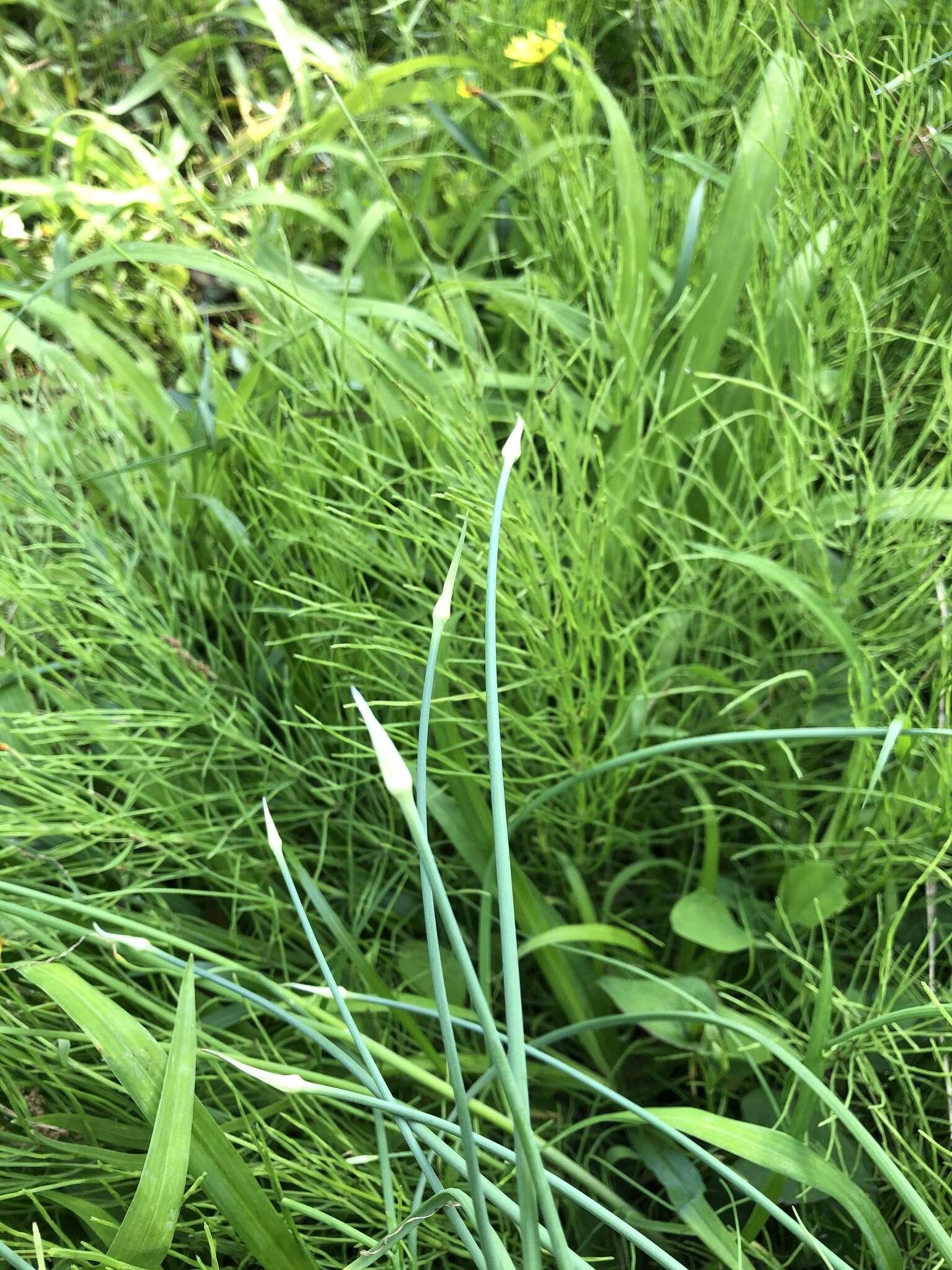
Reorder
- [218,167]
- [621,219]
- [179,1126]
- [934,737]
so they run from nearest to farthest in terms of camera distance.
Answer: [179,1126]
[934,737]
[621,219]
[218,167]

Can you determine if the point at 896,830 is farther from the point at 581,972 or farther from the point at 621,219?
the point at 621,219

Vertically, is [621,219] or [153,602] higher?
[621,219]

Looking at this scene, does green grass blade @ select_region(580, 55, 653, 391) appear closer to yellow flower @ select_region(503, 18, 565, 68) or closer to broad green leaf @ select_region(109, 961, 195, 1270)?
yellow flower @ select_region(503, 18, 565, 68)

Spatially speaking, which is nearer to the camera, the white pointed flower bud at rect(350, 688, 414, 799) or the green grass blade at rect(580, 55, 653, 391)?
the white pointed flower bud at rect(350, 688, 414, 799)

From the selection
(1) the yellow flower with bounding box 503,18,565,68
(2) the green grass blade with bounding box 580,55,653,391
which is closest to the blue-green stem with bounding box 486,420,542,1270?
(2) the green grass blade with bounding box 580,55,653,391

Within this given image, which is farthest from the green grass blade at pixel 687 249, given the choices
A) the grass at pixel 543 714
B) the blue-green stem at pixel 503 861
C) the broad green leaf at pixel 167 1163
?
the broad green leaf at pixel 167 1163

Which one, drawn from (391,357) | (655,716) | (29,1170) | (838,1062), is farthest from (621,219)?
(29,1170)

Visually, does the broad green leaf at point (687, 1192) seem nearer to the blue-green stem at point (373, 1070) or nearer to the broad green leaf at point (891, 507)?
the blue-green stem at point (373, 1070)
